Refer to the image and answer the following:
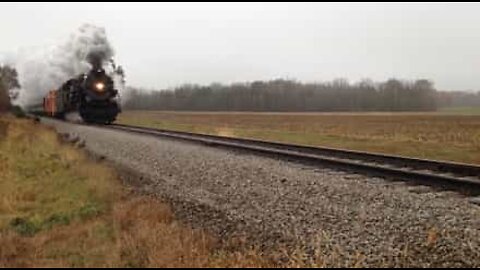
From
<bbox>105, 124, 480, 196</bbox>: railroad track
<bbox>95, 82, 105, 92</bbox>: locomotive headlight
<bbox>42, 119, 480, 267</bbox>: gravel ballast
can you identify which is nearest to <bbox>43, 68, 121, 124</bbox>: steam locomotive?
<bbox>95, 82, 105, 92</bbox>: locomotive headlight

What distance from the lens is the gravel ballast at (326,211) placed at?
6.38 meters

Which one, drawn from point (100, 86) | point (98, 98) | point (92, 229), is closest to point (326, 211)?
point (92, 229)

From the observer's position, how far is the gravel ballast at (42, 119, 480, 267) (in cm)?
638

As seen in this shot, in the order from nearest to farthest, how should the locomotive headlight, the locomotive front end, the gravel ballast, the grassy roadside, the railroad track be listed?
1. the grassy roadside
2. the gravel ballast
3. the railroad track
4. the locomotive front end
5. the locomotive headlight

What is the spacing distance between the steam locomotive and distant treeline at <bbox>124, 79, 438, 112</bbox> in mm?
95683

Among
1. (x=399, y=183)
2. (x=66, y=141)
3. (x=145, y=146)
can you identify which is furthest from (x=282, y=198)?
(x=66, y=141)

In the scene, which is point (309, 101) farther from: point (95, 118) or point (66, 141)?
point (66, 141)

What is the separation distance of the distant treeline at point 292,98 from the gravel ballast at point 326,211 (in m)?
123

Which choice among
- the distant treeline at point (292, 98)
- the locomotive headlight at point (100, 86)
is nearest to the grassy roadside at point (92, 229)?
the locomotive headlight at point (100, 86)

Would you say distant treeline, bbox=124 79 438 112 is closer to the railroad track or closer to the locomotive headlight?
the locomotive headlight

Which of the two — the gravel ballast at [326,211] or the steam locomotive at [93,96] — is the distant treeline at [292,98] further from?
the gravel ballast at [326,211]

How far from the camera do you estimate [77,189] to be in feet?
38.1

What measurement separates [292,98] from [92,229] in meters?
137

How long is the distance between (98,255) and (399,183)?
6.29 m
